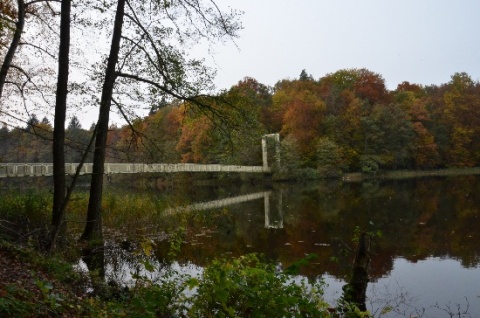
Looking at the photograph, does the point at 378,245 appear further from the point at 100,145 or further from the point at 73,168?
the point at 73,168

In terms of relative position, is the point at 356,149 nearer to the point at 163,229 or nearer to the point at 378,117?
the point at 378,117

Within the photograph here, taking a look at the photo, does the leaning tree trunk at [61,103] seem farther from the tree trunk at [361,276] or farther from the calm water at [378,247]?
the tree trunk at [361,276]

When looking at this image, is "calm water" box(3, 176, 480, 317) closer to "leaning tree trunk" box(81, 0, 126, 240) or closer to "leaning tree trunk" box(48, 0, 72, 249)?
"leaning tree trunk" box(81, 0, 126, 240)

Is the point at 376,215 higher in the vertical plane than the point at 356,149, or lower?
lower

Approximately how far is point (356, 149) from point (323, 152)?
12.7 ft

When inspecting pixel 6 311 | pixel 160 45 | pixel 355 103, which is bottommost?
pixel 6 311

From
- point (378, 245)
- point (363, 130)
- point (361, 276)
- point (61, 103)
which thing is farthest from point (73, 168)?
point (363, 130)

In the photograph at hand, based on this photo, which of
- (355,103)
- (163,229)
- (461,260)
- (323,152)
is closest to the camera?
(461,260)

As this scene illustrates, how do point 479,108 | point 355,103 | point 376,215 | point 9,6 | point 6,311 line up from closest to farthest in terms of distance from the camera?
1. point 6,311
2. point 9,6
3. point 376,215
4. point 355,103
5. point 479,108

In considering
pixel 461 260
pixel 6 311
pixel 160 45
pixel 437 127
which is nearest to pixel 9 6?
pixel 160 45

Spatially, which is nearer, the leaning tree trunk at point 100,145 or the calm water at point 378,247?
the calm water at point 378,247

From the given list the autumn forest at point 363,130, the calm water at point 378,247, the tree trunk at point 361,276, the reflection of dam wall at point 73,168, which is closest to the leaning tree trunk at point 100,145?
the calm water at point 378,247

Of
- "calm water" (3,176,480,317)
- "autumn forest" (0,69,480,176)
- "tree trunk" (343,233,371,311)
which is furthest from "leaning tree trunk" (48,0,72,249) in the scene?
"autumn forest" (0,69,480,176)

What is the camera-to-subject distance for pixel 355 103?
33156 millimetres
